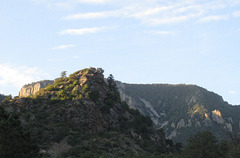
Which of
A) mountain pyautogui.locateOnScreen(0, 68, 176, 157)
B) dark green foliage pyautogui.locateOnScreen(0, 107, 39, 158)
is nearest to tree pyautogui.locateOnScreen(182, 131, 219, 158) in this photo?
mountain pyautogui.locateOnScreen(0, 68, 176, 157)

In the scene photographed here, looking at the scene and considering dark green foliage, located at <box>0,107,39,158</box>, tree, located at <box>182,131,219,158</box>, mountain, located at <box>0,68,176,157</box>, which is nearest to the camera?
dark green foliage, located at <box>0,107,39,158</box>

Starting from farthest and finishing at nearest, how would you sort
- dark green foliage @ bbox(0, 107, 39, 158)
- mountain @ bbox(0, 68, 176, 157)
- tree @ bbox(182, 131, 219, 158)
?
mountain @ bbox(0, 68, 176, 157), tree @ bbox(182, 131, 219, 158), dark green foliage @ bbox(0, 107, 39, 158)

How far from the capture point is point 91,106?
9900cm

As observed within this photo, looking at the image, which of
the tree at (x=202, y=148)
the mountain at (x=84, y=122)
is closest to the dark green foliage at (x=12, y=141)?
the mountain at (x=84, y=122)

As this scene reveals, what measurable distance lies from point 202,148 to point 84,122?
118 feet

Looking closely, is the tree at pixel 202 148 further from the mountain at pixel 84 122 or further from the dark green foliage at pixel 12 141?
the dark green foliage at pixel 12 141

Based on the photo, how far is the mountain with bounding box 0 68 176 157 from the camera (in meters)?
78.8

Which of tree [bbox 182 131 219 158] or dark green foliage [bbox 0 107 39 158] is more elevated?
dark green foliage [bbox 0 107 39 158]

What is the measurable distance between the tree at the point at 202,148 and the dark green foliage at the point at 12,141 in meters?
41.6

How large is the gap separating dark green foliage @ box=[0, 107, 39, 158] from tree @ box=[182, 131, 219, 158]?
136ft

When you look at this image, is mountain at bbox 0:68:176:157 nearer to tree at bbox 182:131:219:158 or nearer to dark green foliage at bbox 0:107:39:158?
tree at bbox 182:131:219:158

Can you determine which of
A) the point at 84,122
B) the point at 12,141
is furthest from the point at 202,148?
the point at 12,141

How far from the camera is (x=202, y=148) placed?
72125mm

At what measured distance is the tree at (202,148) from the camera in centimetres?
7131
